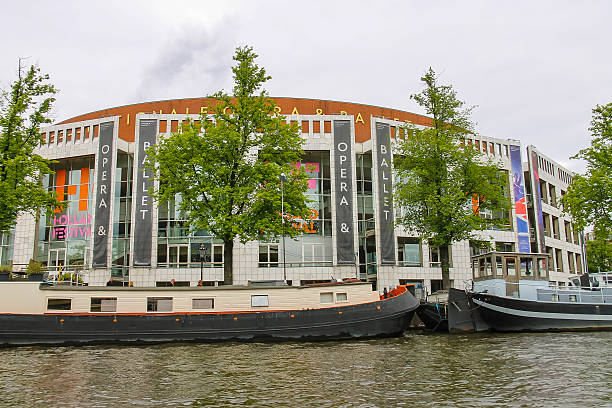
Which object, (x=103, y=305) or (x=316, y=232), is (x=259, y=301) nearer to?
(x=103, y=305)

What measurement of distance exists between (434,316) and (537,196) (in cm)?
3639

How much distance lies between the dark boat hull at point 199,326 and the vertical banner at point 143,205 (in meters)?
20.3

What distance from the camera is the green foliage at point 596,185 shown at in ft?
112

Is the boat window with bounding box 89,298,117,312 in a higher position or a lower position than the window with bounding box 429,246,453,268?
lower

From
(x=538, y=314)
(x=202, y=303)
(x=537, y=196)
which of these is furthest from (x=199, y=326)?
(x=537, y=196)

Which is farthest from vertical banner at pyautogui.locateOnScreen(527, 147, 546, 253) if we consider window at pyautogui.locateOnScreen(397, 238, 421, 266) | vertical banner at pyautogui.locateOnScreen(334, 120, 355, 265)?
vertical banner at pyautogui.locateOnScreen(334, 120, 355, 265)

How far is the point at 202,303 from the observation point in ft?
80.8

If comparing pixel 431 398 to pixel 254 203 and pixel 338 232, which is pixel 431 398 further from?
pixel 338 232

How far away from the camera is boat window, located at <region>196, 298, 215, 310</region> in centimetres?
2456

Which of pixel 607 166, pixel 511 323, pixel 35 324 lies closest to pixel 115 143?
pixel 35 324

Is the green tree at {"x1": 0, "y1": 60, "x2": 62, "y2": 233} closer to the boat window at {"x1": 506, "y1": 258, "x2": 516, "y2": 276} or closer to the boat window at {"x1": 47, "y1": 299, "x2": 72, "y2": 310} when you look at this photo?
the boat window at {"x1": 47, "y1": 299, "x2": 72, "y2": 310}

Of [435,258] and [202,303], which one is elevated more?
[435,258]

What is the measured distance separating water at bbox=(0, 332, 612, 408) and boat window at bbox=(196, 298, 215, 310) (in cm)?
302

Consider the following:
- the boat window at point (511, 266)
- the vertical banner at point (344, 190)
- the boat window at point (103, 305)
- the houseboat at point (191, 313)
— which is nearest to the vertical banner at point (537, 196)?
the vertical banner at point (344, 190)
